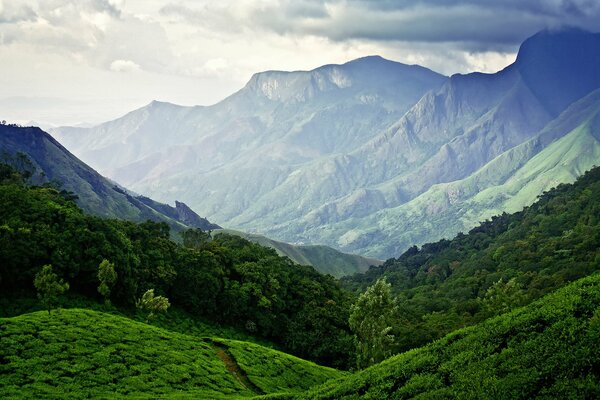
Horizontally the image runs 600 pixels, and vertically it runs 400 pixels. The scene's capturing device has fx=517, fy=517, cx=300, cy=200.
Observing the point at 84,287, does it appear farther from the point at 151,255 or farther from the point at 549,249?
the point at 549,249

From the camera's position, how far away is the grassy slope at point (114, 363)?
44.2 meters

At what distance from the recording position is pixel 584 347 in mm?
26141

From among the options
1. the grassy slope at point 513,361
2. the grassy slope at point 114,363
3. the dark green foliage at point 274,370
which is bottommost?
the dark green foliage at point 274,370

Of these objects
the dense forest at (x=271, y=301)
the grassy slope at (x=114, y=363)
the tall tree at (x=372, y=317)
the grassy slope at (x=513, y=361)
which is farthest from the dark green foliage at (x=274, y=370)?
the grassy slope at (x=513, y=361)

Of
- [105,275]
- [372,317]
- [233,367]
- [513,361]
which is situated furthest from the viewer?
[372,317]

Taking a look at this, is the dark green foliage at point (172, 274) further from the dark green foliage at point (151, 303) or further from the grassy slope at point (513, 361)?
the grassy slope at point (513, 361)

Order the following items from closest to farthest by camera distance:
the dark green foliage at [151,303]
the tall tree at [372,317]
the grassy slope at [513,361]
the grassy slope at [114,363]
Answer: the grassy slope at [513,361] → the grassy slope at [114,363] → the tall tree at [372,317] → the dark green foliage at [151,303]

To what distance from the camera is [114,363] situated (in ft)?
168

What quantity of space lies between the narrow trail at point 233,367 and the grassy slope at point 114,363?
0.72 meters

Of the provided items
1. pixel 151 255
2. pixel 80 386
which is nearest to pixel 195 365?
pixel 80 386

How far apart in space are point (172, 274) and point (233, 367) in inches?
1584

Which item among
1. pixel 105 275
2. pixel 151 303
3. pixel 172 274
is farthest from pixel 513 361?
pixel 172 274

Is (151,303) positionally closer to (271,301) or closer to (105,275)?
(105,275)

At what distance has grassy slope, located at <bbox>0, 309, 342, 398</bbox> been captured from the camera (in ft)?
145
